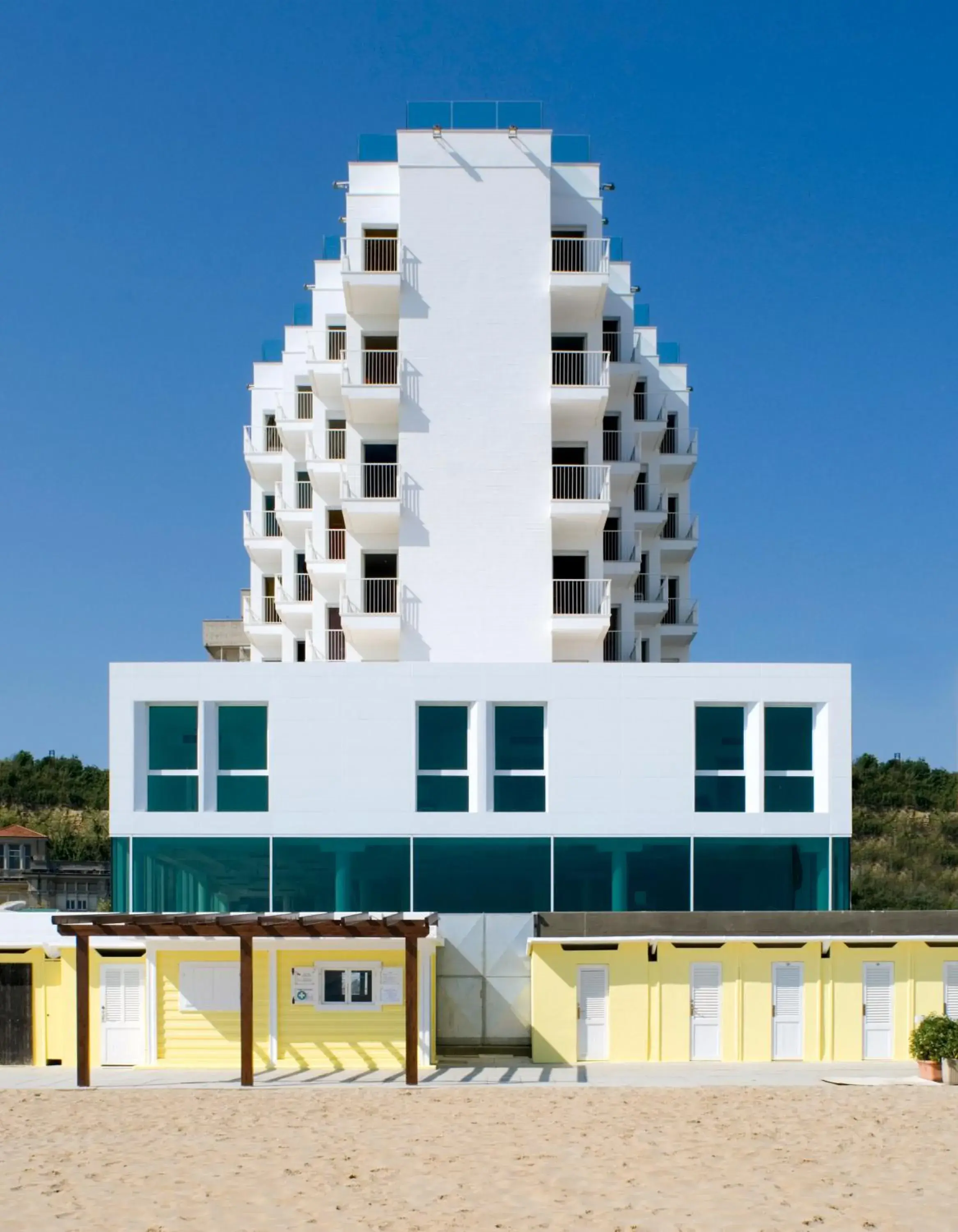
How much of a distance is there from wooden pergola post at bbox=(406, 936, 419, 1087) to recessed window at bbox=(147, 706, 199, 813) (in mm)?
7464

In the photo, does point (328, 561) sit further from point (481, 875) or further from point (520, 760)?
point (481, 875)

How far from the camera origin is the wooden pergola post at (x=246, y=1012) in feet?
82.5

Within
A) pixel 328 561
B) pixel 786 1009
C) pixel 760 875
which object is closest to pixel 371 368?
pixel 328 561

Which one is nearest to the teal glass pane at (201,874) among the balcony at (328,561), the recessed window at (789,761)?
the recessed window at (789,761)

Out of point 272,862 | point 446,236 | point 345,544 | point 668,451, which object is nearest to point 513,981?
point 272,862

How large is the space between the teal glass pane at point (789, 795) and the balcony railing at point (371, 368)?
15690 mm

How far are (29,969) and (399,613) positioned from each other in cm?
1449

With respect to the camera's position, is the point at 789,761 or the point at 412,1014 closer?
the point at 412,1014

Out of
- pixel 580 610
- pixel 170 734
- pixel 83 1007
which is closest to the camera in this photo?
pixel 83 1007

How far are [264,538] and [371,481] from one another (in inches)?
616

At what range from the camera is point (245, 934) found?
25281 mm

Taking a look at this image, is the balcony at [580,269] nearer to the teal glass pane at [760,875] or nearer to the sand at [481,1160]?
the teal glass pane at [760,875]

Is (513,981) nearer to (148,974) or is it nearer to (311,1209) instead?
(148,974)

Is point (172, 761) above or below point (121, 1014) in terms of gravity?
above
